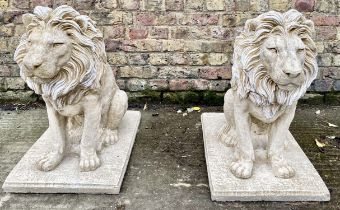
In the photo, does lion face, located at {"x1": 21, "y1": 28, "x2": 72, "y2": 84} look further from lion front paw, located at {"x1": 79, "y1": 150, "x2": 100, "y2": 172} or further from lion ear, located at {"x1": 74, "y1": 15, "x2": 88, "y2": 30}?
lion front paw, located at {"x1": 79, "y1": 150, "x2": 100, "y2": 172}

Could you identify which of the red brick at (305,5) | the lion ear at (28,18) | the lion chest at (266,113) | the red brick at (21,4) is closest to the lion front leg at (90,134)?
the lion ear at (28,18)

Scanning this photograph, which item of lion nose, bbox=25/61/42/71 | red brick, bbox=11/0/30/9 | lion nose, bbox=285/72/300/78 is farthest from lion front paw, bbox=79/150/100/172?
red brick, bbox=11/0/30/9

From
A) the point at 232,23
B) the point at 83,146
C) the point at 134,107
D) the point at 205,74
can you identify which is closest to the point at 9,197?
the point at 83,146

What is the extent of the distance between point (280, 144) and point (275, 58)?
2.86 ft

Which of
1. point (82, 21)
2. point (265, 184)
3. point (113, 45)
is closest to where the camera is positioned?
point (82, 21)

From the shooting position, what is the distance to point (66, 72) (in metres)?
2.84

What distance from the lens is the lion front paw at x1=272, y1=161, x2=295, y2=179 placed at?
3.06 metres

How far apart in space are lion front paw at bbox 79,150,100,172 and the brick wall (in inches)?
79.6

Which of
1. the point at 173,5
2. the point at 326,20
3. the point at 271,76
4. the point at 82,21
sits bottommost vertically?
the point at 271,76

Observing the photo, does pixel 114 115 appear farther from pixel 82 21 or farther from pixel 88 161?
pixel 82 21

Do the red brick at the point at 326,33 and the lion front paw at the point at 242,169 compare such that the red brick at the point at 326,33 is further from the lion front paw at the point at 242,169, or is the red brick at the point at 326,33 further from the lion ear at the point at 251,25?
the lion front paw at the point at 242,169

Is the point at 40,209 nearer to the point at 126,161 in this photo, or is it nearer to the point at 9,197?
the point at 9,197

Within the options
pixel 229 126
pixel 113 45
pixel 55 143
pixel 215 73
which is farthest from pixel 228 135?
pixel 113 45

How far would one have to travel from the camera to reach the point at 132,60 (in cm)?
500
